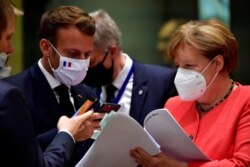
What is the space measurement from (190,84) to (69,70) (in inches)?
23.9

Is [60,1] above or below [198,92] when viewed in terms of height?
below

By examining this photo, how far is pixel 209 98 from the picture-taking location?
2420mm

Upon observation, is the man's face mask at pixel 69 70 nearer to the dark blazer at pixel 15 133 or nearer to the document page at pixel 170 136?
the document page at pixel 170 136

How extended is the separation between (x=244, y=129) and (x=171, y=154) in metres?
0.32

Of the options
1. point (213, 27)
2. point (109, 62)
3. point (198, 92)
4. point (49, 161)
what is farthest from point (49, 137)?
point (109, 62)

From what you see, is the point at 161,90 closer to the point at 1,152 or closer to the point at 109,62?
the point at 109,62

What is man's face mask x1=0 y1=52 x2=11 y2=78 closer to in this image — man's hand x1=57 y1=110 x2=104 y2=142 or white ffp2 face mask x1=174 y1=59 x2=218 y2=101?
man's hand x1=57 y1=110 x2=104 y2=142

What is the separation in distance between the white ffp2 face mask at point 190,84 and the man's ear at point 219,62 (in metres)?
0.03

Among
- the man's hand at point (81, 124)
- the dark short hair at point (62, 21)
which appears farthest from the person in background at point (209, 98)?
the dark short hair at point (62, 21)

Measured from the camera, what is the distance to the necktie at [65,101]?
8.59ft

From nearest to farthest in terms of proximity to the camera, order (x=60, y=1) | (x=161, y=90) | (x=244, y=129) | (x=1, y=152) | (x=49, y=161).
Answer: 1. (x=1, y=152)
2. (x=49, y=161)
3. (x=244, y=129)
4. (x=161, y=90)
5. (x=60, y=1)

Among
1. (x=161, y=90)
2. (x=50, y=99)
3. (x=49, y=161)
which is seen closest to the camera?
(x=49, y=161)

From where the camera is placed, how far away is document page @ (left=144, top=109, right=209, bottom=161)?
2.15 meters

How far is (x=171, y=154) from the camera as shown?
229 centimetres
